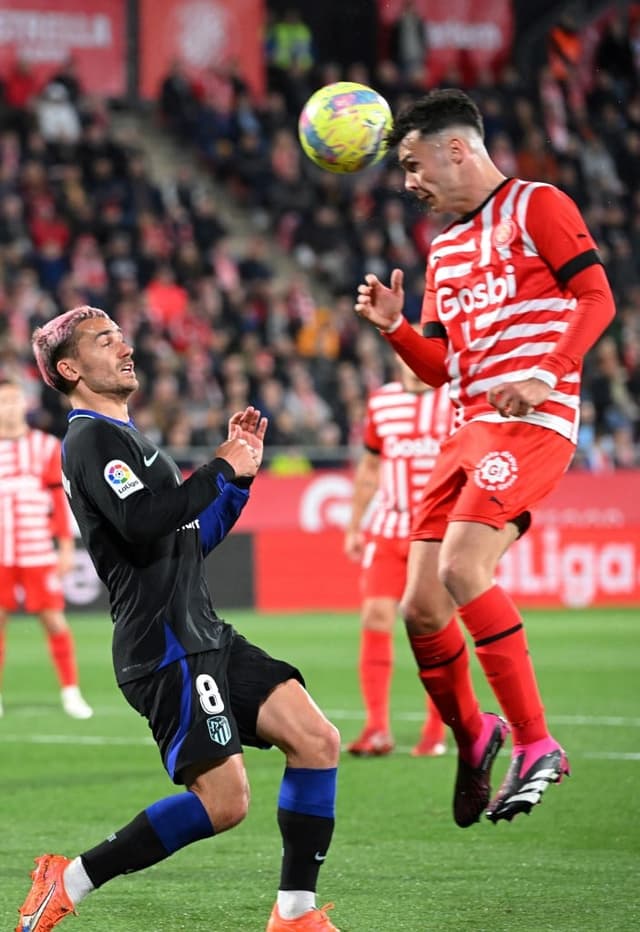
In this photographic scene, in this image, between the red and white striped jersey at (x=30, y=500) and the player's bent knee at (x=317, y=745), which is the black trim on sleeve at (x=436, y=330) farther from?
the red and white striped jersey at (x=30, y=500)

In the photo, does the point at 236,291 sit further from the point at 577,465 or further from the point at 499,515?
the point at 499,515

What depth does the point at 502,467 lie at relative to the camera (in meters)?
5.41

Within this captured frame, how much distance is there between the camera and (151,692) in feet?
16.3

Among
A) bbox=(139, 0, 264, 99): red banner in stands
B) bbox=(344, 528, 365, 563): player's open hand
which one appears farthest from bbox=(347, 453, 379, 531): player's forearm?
bbox=(139, 0, 264, 99): red banner in stands

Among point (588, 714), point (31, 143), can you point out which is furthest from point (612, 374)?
point (588, 714)

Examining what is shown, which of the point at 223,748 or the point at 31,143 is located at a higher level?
the point at 31,143

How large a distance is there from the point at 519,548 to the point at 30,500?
7.48 meters

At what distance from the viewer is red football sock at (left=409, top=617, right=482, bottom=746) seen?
19.3 ft

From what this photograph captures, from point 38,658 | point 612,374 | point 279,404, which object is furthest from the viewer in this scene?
point 612,374

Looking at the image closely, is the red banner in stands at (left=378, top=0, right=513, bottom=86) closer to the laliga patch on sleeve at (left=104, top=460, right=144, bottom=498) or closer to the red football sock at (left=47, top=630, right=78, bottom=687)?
the red football sock at (left=47, top=630, right=78, bottom=687)

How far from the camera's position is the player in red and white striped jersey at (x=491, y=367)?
534cm

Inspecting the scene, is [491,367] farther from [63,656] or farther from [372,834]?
[63,656]

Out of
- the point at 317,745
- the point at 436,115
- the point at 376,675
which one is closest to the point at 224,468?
the point at 317,745

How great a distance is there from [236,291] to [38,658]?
7535 mm
